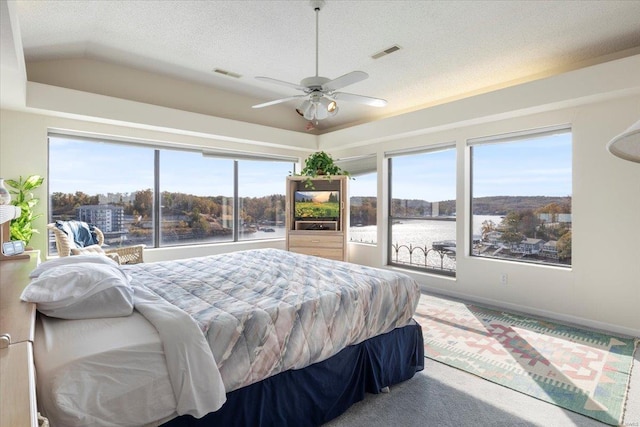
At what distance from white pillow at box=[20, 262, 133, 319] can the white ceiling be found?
1.57m

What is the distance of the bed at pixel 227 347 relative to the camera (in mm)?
1326

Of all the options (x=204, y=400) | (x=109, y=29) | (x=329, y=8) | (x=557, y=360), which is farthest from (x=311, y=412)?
(x=109, y=29)

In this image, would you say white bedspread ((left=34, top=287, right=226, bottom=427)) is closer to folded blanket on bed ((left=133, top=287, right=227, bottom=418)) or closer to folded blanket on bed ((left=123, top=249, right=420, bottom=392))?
folded blanket on bed ((left=133, top=287, right=227, bottom=418))

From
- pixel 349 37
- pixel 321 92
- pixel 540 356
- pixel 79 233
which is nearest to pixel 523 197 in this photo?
pixel 540 356

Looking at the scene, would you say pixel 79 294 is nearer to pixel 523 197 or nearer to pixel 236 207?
pixel 236 207

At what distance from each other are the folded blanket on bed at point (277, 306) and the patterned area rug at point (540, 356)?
2.80ft

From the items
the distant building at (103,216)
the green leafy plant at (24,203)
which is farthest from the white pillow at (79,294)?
the distant building at (103,216)

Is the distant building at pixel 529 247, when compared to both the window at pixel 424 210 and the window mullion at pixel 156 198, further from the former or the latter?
the window mullion at pixel 156 198

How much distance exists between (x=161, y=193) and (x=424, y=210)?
13.0ft

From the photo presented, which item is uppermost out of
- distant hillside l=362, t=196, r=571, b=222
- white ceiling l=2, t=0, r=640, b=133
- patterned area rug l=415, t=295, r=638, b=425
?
white ceiling l=2, t=0, r=640, b=133

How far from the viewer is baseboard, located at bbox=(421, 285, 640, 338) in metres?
3.38

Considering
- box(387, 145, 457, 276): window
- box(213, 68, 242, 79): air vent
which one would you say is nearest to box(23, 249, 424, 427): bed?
box(387, 145, 457, 276): window

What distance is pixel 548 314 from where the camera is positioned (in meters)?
3.84

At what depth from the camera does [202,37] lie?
3.51 meters
